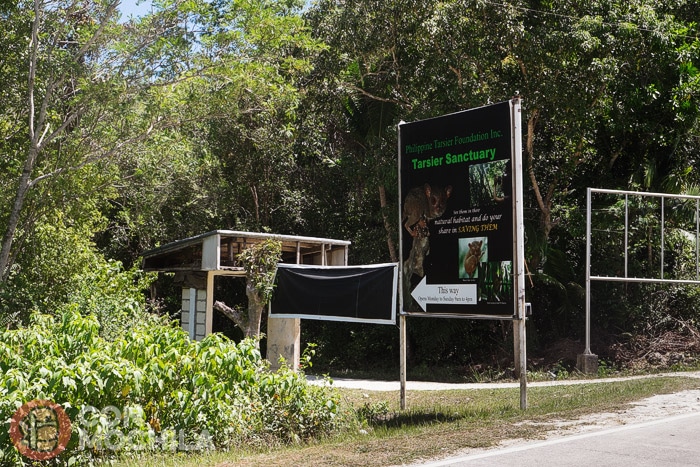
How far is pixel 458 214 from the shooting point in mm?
10656

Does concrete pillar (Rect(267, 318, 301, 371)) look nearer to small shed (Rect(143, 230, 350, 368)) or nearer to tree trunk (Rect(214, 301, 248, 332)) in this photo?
small shed (Rect(143, 230, 350, 368))

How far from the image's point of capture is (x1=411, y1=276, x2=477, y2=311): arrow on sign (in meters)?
10.4

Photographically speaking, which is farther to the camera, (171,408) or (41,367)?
(171,408)

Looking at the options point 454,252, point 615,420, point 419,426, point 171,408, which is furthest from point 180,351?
point 615,420

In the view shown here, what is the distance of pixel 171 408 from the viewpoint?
8.38 m

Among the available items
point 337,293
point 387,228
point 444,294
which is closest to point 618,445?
point 444,294

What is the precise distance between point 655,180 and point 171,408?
15767 mm

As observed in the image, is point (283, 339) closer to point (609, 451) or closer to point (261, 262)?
point (261, 262)

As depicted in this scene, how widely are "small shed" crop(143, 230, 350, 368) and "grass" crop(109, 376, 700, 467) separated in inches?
132

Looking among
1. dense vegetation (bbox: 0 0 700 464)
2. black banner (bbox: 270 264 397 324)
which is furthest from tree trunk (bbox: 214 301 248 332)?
black banner (bbox: 270 264 397 324)

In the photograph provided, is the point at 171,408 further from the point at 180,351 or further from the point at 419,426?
the point at 419,426

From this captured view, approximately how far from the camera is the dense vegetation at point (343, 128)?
16.5 metres

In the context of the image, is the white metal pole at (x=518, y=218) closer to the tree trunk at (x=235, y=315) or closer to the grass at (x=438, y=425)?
the grass at (x=438, y=425)

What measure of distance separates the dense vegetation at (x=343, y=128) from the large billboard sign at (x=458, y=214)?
5.69 meters
